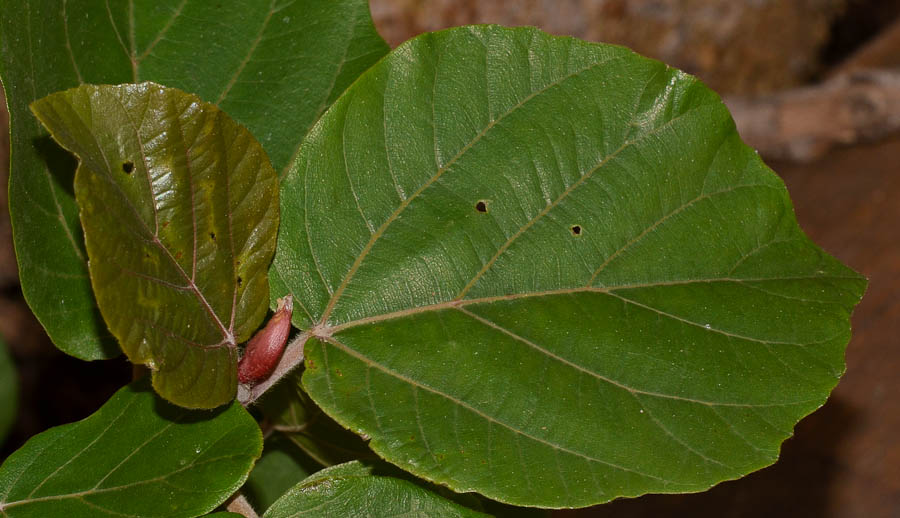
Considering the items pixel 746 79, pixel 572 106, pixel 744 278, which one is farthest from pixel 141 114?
pixel 746 79

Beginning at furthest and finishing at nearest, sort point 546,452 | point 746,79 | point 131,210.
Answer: point 746,79 → point 546,452 → point 131,210

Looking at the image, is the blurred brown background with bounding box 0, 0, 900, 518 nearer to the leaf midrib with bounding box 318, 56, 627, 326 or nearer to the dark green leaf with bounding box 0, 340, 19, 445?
the dark green leaf with bounding box 0, 340, 19, 445

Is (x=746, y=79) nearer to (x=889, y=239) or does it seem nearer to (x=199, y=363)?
(x=889, y=239)

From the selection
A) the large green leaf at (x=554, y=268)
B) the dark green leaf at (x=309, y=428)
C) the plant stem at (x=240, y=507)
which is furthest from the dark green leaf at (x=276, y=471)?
the large green leaf at (x=554, y=268)

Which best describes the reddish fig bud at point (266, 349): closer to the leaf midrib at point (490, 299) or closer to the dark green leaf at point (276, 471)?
the leaf midrib at point (490, 299)

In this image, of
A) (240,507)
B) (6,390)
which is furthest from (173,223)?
(6,390)
